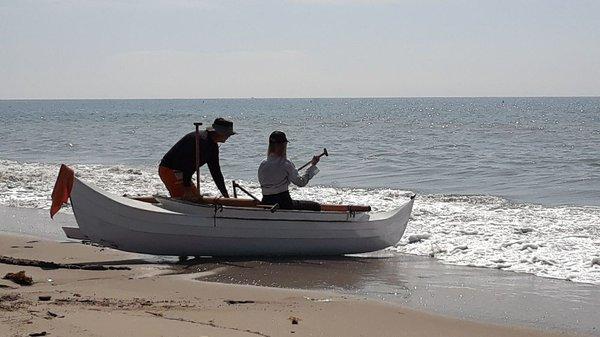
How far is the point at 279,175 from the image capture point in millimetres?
9789

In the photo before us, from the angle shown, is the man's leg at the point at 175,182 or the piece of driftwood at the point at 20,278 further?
the man's leg at the point at 175,182

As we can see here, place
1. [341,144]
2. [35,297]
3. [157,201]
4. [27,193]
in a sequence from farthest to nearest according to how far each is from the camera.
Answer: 1. [341,144]
2. [27,193]
3. [157,201]
4. [35,297]

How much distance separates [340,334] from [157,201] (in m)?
4.32

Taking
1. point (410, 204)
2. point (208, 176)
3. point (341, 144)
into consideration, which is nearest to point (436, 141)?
point (341, 144)

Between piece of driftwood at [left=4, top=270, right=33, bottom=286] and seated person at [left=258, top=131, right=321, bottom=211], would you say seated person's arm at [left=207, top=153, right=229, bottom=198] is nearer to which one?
seated person at [left=258, top=131, right=321, bottom=211]

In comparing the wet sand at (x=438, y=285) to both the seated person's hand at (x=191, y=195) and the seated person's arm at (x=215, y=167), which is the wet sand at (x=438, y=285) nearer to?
the seated person's hand at (x=191, y=195)

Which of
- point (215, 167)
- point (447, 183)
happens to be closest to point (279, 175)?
point (215, 167)

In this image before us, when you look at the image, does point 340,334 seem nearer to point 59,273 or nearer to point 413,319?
point 413,319

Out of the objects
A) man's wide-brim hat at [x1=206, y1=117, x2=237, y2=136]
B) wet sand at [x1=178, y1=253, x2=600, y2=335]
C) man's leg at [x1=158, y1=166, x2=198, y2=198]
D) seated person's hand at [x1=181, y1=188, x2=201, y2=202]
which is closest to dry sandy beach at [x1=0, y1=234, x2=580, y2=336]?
wet sand at [x1=178, y1=253, x2=600, y2=335]

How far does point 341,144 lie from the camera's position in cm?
3341

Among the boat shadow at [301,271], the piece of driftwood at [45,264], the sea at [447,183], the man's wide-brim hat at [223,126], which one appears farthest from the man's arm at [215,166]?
the sea at [447,183]

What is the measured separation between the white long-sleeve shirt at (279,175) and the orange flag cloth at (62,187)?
7.09ft

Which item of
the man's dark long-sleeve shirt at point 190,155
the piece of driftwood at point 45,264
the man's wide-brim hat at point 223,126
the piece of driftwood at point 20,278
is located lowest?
the piece of driftwood at point 45,264

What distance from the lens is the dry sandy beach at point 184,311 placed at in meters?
5.57
